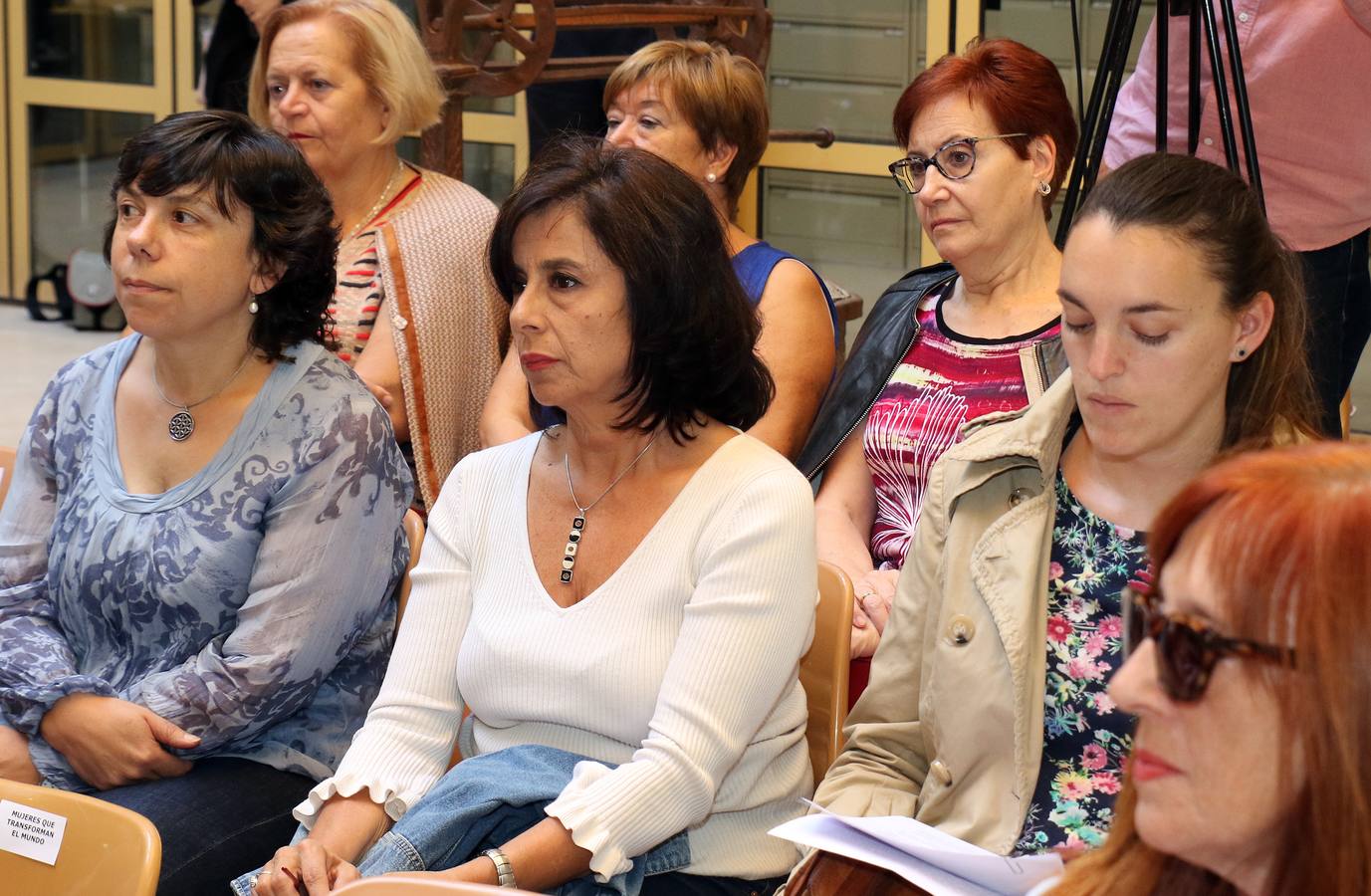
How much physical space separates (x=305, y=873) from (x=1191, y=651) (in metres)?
1.05

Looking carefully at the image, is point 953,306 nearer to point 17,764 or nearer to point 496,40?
point 496,40

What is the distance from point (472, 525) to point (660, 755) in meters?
0.42

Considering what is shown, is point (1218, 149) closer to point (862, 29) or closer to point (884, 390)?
point (884, 390)

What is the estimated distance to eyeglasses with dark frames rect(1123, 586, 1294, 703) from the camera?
2.99ft

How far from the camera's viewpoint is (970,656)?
5.39 feet

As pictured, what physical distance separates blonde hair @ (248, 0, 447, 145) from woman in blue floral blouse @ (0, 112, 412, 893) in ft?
2.90

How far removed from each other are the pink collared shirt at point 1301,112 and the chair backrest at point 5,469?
1.92 meters

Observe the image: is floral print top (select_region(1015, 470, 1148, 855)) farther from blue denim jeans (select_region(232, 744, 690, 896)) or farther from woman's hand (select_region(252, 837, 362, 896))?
woman's hand (select_region(252, 837, 362, 896))

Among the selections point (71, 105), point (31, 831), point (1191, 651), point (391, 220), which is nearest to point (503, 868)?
point (31, 831)

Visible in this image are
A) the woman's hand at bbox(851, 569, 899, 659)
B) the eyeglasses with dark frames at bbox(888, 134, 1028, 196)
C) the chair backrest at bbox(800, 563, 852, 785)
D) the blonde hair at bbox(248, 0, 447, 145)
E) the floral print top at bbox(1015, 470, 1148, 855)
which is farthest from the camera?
the blonde hair at bbox(248, 0, 447, 145)

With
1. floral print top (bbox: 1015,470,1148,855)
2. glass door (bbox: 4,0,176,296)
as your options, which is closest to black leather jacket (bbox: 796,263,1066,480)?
floral print top (bbox: 1015,470,1148,855)

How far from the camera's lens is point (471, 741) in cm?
188

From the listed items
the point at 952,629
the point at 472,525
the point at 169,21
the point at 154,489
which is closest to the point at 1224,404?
the point at 952,629

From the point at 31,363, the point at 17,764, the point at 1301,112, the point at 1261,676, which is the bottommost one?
the point at 31,363
